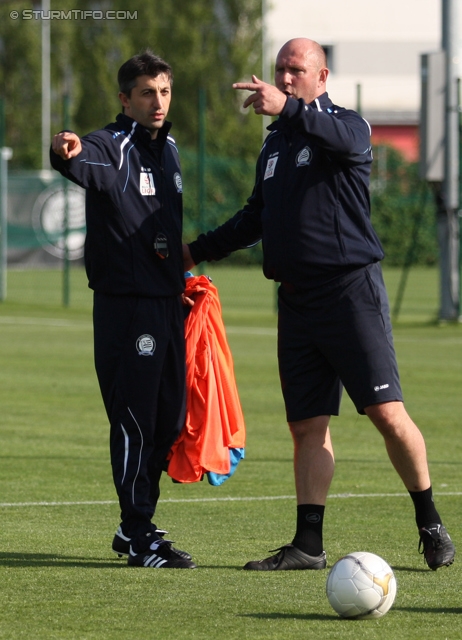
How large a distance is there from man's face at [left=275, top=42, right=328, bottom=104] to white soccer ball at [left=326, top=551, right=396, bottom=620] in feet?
6.78

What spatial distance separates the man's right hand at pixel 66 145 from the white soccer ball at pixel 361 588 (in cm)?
205

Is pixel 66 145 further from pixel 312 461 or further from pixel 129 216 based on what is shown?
pixel 312 461

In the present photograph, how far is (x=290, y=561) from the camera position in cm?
597

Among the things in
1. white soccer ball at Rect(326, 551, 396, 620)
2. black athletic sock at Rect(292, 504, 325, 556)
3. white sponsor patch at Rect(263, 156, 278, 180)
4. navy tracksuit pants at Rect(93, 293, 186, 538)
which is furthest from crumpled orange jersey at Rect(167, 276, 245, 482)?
white soccer ball at Rect(326, 551, 396, 620)

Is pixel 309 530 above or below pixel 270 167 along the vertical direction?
below

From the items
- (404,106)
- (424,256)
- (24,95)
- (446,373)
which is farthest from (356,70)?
(446,373)

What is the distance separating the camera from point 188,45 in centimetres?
5244

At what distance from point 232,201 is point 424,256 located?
9.62 meters

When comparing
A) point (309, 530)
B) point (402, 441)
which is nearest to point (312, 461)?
point (309, 530)

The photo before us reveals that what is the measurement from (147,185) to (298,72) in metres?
0.84

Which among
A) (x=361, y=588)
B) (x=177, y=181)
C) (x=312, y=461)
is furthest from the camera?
(x=177, y=181)

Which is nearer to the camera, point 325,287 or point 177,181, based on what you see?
point 325,287

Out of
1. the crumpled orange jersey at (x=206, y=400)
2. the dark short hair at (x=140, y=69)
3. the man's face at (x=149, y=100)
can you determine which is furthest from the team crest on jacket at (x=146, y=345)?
the dark short hair at (x=140, y=69)

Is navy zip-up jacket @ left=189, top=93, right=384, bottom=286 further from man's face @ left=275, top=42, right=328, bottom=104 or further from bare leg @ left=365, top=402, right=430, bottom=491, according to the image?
bare leg @ left=365, top=402, right=430, bottom=491
